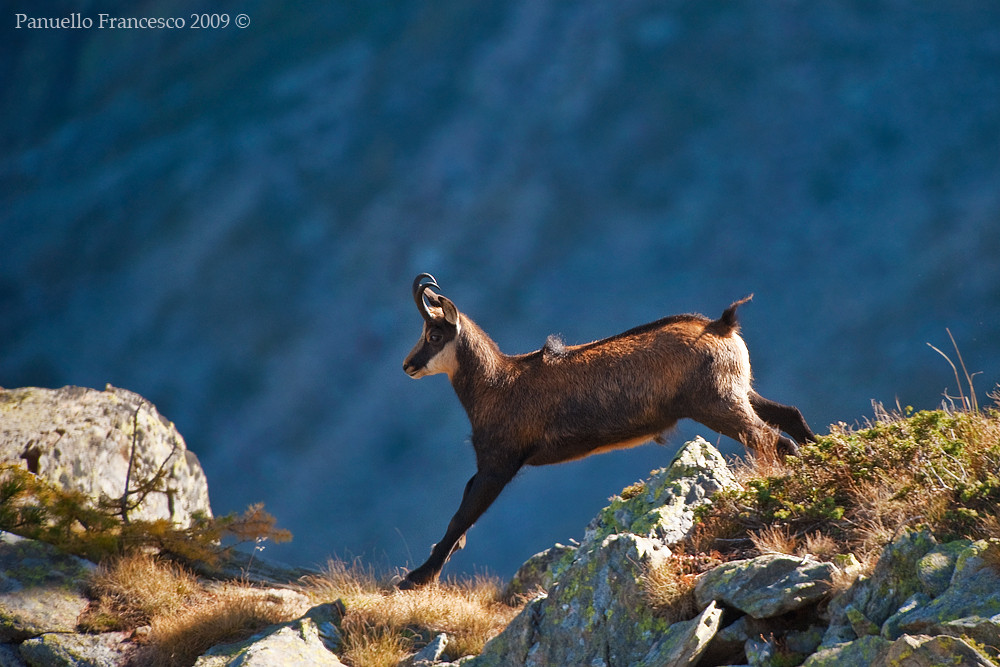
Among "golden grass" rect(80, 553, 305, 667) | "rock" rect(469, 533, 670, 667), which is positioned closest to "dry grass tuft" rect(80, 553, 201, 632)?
"golden grass" rect(80, 553, 305, 667)

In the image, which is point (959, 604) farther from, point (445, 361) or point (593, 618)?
point (445, 361)

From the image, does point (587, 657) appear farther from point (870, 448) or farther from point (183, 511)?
point (183, 511)

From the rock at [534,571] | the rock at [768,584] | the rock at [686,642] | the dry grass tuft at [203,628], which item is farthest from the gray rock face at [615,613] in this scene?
the dry grass tuft at [203,628]

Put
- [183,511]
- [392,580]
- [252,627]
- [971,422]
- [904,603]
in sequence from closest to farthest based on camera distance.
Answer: [904,603] → [971,422] → [252,627] → [392,580] → [183,511]

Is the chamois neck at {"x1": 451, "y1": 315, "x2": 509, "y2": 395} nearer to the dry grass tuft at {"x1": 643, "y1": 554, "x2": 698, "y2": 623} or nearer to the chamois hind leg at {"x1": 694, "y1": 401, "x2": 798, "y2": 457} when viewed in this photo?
the chamois hind leg at {"x1": 694, "y1": 401, "x2": 798, "y2": 457}

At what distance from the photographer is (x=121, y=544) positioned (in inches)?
374

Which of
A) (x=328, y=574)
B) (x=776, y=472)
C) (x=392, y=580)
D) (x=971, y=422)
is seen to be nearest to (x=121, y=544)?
(x=328, y=574)

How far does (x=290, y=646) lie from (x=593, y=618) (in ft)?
8.75

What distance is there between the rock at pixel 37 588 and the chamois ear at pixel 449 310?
4465 mm

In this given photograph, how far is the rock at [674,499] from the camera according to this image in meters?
6.93

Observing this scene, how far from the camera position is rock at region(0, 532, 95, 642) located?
7.96 m

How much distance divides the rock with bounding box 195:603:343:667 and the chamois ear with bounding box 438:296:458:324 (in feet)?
10.5

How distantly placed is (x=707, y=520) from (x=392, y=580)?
361 centimetres

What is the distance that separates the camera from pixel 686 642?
5.14m
